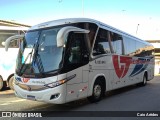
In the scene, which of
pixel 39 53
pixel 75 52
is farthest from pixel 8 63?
pixel 75 52

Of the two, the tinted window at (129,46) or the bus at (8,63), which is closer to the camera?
the tinted window at (129,46)

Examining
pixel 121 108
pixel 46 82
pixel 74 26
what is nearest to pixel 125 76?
pixel 121 108

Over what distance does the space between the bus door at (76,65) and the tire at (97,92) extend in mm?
882

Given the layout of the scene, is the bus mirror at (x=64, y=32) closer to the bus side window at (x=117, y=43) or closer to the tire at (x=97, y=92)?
the tire at (x=97, y=92)

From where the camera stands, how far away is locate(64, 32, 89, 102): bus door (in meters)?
9.56

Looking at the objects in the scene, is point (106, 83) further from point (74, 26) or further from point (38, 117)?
point (38, 117)

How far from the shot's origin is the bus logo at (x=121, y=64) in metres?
13.5

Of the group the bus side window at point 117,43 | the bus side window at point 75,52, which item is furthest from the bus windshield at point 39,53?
the bus side window at point 117,43

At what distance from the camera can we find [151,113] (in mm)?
9656

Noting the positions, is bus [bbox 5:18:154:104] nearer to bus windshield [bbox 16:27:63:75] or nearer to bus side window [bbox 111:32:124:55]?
bus windshield [bbox 16:27:63:75]

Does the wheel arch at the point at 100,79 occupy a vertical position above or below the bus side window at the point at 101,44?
below

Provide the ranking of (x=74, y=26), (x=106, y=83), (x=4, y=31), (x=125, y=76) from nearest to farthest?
1. (x=74, y=26)
2. (x=106, y=83)
3. (x=125, y=76)
4. (x=4, y=31)

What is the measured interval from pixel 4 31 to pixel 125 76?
22.2 feet

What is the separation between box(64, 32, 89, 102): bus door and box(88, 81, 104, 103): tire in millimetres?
882
